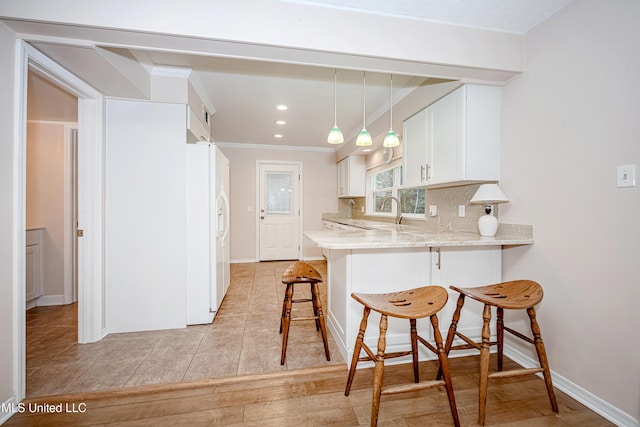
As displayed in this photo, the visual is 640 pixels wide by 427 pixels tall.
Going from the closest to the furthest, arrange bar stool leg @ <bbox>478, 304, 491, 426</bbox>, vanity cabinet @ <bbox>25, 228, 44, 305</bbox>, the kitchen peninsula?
1. bar stool leg @ <bbox>478, 304, 491, 426</bbox>
2. the kitchen peninsula
3. vanity cabinet @ <bbox>25, 228, 44, 305</bbox>

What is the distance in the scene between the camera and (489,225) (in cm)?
203

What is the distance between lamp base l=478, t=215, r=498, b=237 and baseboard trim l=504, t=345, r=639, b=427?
888mm

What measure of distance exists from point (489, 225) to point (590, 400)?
3.72ft

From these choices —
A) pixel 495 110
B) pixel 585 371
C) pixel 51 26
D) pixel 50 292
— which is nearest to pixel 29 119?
pixel 50 292

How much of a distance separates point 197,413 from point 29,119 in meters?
3.58

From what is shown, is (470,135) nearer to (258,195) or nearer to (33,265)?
(258,195)

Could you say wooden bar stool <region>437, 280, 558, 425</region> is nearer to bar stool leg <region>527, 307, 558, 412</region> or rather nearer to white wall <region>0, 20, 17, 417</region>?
bar stool leg <region>527, 307, 558, 412</region>

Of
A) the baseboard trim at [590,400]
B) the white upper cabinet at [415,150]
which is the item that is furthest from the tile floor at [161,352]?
the white upper cabinet at [415,150]

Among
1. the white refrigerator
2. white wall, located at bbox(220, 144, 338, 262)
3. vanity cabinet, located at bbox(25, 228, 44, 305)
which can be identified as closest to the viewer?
the white refrigerator

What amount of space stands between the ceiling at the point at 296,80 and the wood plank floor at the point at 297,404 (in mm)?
2106

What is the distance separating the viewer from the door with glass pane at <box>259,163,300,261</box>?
18.2ft

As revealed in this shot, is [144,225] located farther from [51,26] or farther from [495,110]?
[495,110]

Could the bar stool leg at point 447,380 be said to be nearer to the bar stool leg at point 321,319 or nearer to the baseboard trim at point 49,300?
the bar stool leg at point 321,319

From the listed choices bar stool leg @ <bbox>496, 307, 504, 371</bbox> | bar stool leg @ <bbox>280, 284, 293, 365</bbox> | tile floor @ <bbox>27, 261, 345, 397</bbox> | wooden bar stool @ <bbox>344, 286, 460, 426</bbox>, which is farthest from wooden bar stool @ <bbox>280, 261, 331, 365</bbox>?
bar stool leg @ <bbox>496, 307, 504, 371</bbox>
